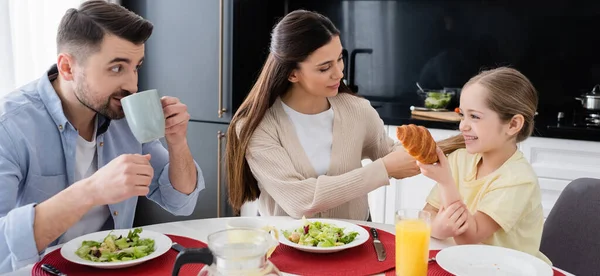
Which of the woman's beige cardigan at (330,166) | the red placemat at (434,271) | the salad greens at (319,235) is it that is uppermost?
the woman's beige cardigan at (330,166)

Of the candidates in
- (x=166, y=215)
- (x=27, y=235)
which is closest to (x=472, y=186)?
(x=27, y=235)

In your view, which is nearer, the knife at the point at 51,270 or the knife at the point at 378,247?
the knife at the point at 51,270

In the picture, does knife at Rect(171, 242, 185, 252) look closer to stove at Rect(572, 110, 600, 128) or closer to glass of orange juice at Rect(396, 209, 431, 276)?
glass of orange juice at Rect(396, 209, 431, 276)

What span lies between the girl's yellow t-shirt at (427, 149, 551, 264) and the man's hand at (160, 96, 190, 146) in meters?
0.79

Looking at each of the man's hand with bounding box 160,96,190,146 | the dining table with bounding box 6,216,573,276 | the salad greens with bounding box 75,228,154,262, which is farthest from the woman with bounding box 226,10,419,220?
the salad greens with bounding box 75,228,154,262

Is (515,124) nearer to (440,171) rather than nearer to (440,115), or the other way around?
(440,171)

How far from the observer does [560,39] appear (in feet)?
11.0

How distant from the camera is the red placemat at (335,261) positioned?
1.32m

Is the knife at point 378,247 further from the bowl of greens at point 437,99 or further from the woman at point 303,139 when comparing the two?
the bowl of greens at point 437,99

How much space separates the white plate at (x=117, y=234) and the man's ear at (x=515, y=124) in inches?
37.3

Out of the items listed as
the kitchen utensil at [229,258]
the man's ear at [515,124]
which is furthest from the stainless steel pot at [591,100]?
the kitchen utensil at [229,258]

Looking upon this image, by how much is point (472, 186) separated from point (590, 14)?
1950mm

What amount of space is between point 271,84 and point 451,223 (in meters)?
0.75

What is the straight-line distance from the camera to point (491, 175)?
68.1 inches
